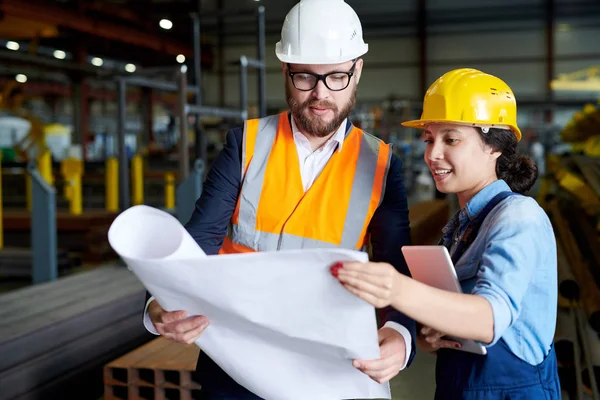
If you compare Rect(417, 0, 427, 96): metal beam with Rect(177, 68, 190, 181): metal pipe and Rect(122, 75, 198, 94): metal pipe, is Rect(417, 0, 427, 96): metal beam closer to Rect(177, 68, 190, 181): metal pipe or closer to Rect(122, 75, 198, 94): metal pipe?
Rect(122, 75, 198, 94): metal pipe

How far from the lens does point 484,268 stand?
1234 millimetres

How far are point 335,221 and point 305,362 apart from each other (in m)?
0.45

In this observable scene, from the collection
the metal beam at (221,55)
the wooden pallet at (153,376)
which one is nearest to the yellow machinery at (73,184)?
the wooden pallet at (153,376)

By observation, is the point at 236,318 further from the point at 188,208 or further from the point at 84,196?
the point at 84,196

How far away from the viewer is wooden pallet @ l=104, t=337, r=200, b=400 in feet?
10.6

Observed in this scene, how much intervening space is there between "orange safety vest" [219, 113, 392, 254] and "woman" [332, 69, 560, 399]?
21 cm

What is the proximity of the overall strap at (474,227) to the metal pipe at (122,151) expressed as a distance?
16.3ft

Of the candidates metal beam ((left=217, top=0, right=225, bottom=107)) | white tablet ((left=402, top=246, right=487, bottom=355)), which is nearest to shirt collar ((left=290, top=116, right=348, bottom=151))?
white tablet ((left=402, top=246, right=487, bottom=355))

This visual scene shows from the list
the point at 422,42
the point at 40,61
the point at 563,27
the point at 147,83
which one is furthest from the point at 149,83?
the point at 563,27

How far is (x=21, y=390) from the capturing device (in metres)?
3.34

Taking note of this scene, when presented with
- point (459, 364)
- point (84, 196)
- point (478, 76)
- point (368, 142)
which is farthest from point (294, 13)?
point (84, 196)

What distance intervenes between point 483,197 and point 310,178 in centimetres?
49

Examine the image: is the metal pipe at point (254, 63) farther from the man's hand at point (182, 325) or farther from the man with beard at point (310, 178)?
the man's hand at point (182, 325)

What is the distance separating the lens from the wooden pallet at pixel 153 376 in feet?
10.6
